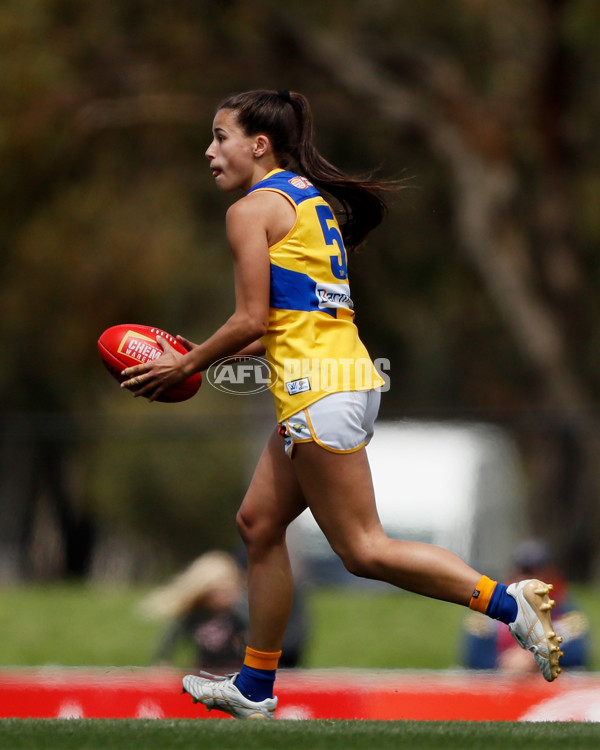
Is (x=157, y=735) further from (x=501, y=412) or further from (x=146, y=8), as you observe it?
(x=146, y=8)

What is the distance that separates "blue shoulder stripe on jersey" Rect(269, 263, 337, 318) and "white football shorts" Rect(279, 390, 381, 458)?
333mm

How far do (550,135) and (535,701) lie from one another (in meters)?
12.7

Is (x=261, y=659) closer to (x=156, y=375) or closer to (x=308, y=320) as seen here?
(x=156, y=375)

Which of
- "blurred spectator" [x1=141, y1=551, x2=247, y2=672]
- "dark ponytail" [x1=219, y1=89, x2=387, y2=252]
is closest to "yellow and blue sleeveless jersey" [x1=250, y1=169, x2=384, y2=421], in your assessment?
"dark ponytail" [x1=219, y1=89, x2=387, y2=252]

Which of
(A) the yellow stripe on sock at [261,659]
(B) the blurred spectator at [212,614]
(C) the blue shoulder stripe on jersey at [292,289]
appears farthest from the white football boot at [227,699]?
(B) the blurred spectator at [212,614]

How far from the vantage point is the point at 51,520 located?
13.9 meters

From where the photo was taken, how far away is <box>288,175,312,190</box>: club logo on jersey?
14.4 feet

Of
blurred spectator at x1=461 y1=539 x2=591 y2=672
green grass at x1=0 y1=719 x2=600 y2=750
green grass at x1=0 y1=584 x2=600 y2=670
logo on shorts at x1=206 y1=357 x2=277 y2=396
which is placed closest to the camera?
green grass at x1=0 y1=719 x2=600 y2=750

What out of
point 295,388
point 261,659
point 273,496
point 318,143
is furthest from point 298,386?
point 318,143

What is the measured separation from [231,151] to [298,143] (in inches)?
10.6

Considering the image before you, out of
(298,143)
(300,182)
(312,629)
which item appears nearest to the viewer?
(300,182)

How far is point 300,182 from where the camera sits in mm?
4402

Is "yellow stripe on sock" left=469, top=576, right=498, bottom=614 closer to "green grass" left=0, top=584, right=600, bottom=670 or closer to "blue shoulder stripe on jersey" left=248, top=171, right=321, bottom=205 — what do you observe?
"blue shoulder stripe on jersey" left=248, top=171, right=321, bottom=205

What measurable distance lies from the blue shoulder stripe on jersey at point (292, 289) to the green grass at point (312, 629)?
22.1ft
